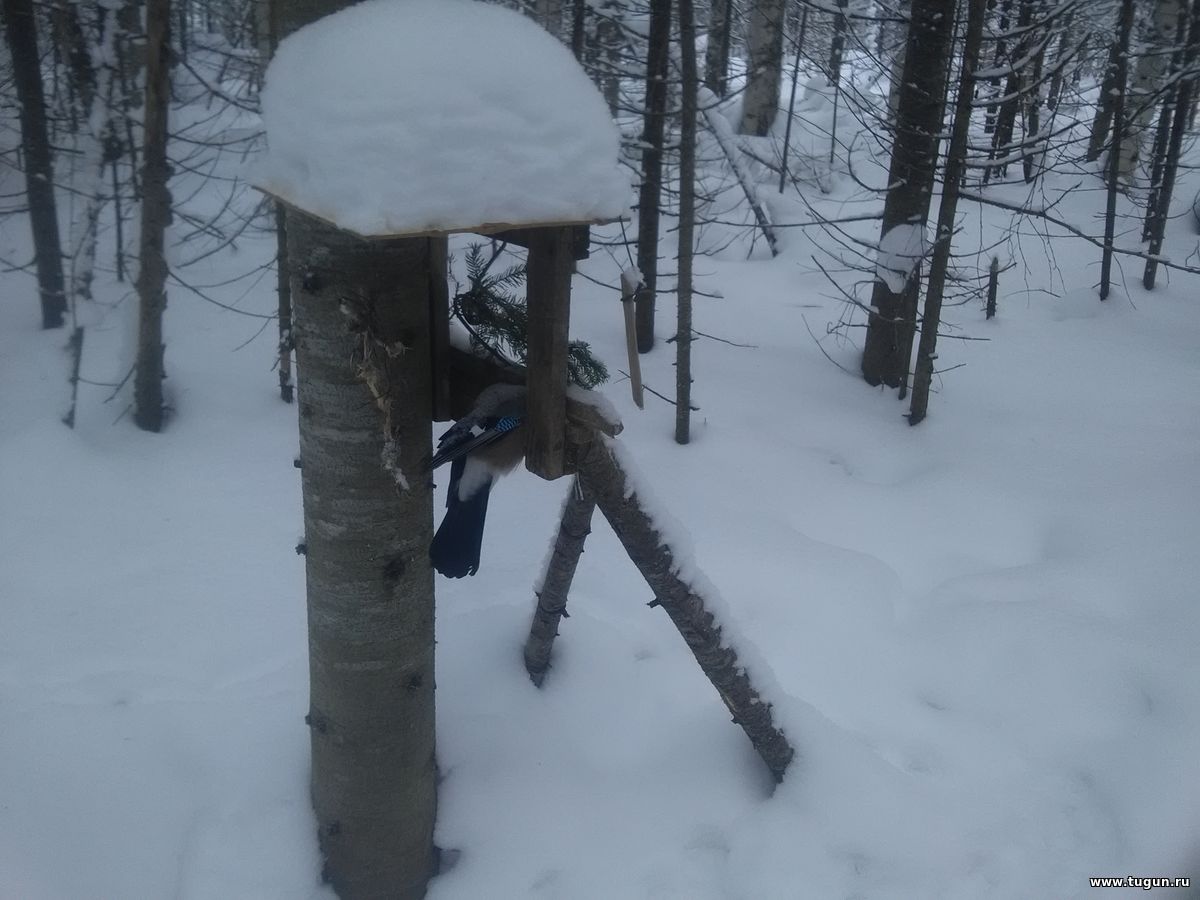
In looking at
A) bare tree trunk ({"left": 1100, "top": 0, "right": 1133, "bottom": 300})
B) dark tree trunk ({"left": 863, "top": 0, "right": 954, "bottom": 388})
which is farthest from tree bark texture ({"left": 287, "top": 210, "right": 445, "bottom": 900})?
bare tree trunk ({"left": 1100, "top": 0, "right": 1133, "bottom": 300})

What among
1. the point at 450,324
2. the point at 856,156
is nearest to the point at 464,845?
the point at 450,324

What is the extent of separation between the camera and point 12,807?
2779 mm

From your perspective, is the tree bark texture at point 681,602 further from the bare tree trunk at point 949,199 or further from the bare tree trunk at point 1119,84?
the bare tree trunk at point 1119,84

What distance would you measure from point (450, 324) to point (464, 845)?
162 centimetres

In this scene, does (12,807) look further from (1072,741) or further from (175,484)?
(1072,741)

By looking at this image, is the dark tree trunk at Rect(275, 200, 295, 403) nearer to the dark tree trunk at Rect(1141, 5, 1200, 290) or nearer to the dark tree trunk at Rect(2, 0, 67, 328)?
the dark tree trunk at Rect(2, 0, 67, 328)

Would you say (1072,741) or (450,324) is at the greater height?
(450,324)

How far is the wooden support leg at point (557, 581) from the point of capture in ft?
9.94

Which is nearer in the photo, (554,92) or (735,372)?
(554,92)

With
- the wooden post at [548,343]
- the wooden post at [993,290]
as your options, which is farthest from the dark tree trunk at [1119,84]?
the wooden post at [548,343]

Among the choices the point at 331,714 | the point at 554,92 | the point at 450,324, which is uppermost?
the point at 554,92

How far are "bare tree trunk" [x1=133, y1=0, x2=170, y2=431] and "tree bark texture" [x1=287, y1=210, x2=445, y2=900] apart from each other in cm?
345

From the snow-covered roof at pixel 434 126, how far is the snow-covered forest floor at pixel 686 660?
194cm

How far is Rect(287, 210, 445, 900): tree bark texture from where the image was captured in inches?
87.0
